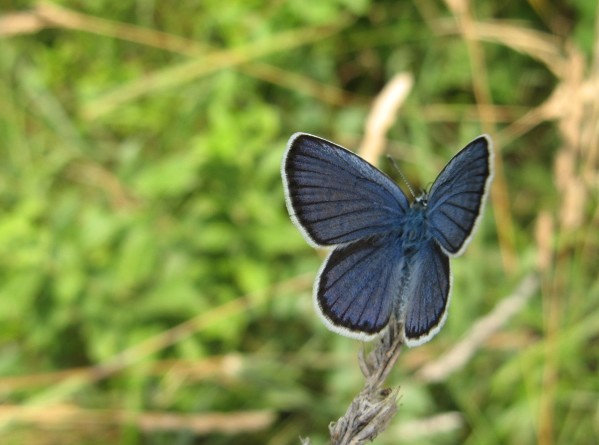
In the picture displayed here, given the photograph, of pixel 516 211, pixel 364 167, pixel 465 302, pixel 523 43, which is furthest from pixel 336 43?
pixel 364 167

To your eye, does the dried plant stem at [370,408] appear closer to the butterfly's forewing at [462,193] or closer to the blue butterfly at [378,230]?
the blue butterfly at [378,230]

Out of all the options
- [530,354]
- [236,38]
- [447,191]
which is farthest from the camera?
[236,38]

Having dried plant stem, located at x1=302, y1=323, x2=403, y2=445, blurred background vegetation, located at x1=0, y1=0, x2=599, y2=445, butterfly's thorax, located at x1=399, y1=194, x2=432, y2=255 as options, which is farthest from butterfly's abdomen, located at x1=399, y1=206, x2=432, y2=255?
blurred background vegetation, located at x1=0, y1=0, x2=599, y2=445

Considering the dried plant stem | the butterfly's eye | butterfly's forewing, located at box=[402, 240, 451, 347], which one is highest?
the butterfly's eye

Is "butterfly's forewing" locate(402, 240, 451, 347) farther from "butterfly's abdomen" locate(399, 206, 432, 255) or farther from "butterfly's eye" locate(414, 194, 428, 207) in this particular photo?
"butterfly's eye" locate(414, 194, 428, 207)

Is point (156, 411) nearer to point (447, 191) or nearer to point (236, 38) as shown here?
point (236, 38)

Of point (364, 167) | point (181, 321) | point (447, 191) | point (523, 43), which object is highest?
point (523, 43)
